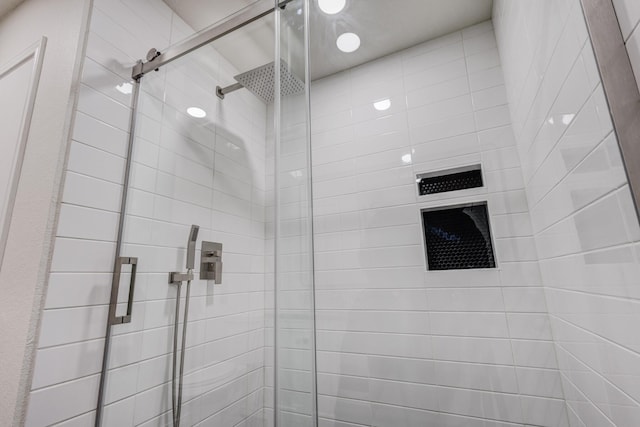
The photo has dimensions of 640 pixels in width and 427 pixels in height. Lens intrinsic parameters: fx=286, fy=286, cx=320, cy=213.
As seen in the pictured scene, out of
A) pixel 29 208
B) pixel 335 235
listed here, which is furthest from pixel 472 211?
pixel 29 208

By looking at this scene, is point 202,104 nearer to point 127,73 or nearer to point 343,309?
point 127,73

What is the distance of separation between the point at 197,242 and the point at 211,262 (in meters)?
0.10

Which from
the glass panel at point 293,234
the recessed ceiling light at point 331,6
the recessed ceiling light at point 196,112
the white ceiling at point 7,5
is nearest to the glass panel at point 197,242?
the recessed ceiling light at point 196,112

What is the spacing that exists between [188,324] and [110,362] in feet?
0.85

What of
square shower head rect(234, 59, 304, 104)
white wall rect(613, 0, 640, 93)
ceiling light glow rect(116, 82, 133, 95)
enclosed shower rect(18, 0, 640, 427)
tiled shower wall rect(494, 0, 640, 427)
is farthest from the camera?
ceiling light glow rect(116, 82, 133, 95)

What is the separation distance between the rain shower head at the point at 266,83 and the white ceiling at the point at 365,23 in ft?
0.12

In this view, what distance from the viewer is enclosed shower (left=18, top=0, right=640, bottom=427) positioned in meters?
0.79

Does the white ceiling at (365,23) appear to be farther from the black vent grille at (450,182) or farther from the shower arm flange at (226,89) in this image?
the black vent grille at (450,182)

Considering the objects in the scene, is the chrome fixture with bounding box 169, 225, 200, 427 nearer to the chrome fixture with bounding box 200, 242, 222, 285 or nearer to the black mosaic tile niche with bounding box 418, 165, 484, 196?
the chrome fixture with bounding box 200, 242, 222, 285

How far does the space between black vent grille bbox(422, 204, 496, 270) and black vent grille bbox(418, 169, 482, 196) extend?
101 millimetres

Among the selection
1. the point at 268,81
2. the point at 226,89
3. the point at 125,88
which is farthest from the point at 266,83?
the point at 125,88

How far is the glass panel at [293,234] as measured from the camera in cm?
82

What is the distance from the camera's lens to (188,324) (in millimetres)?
1141

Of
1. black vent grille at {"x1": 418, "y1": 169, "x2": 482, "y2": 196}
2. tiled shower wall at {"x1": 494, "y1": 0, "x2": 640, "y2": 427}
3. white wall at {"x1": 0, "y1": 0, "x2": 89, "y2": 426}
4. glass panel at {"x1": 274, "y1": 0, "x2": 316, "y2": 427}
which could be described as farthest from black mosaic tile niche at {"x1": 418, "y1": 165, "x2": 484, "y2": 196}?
white wall at {"x1": 0, "y1": 0, "x2": 89, "y2": 426}
